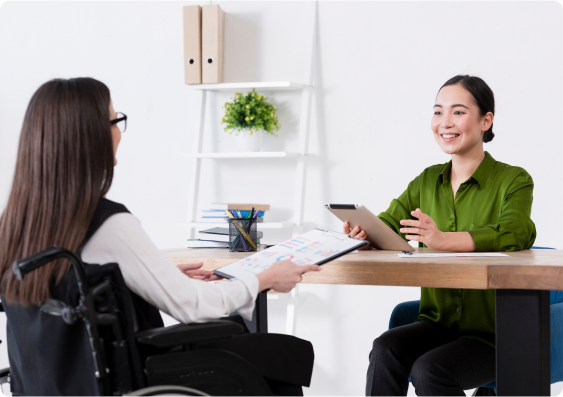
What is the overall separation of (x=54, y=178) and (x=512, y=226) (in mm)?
1277

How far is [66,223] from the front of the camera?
3.43 feet

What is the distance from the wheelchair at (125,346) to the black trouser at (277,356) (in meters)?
0.12

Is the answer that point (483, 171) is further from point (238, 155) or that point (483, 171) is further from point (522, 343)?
point (238, 155)

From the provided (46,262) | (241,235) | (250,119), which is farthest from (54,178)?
(250,119)

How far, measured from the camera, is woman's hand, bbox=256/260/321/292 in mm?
1263

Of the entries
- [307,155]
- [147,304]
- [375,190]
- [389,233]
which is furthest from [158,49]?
[147,304]

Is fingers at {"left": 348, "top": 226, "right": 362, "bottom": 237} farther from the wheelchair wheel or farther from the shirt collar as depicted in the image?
the wheelchair wheel

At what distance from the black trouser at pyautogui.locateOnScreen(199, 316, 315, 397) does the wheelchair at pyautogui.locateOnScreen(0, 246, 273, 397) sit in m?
0.12

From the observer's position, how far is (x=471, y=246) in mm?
1621

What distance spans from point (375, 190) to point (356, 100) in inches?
18.9

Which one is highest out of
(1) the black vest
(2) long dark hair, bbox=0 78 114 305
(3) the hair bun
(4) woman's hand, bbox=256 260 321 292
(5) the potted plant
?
(5) the potted plant

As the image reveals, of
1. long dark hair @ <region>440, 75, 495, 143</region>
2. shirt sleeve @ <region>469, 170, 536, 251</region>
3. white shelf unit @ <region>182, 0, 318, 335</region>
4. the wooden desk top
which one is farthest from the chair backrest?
white shelf unit @ <region>182, 0, 318, 335</region>

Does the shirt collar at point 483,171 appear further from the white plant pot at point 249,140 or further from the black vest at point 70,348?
the white plant pot at point 249,140

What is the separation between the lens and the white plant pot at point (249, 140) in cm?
296
